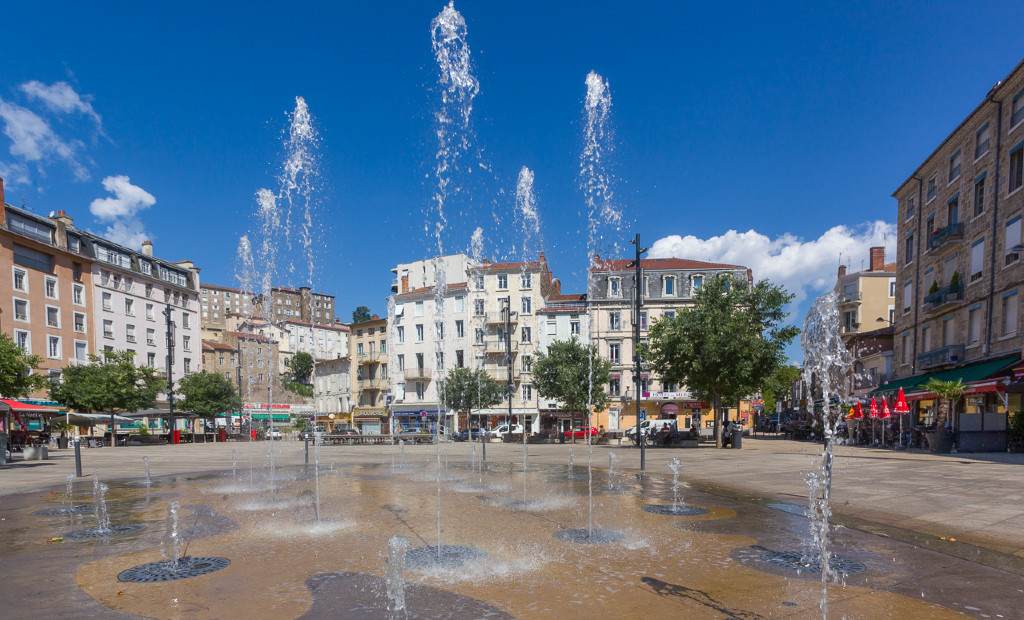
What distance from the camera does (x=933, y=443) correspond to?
22.0 metres

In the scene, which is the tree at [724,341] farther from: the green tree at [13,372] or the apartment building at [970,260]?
the green tree at [13,372]

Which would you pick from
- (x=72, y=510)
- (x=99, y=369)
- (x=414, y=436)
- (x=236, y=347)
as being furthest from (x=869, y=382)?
(x=236, y=347)

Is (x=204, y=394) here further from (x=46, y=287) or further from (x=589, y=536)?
(x=589, y=536)

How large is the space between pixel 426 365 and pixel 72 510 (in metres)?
46.9

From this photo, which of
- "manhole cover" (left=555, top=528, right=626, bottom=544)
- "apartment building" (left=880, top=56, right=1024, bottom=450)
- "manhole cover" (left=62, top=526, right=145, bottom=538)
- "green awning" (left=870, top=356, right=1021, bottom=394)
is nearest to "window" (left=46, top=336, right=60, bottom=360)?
"manhole cover" (left=62, top=526, right=145, bottom=538)

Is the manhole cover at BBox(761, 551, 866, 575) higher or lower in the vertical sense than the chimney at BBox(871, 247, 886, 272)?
lower

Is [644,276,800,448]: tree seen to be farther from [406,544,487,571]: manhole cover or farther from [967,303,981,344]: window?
[406,544,487,571]: manhole cover

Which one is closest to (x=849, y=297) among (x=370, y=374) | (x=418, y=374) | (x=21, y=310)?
(x=418, y=374)

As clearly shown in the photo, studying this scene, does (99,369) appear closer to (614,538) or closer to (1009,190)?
(614,538)

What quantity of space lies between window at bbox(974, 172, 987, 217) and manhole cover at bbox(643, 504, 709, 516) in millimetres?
26994

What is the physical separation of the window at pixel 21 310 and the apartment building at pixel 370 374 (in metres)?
28.2

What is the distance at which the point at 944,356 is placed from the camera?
28.4 meters

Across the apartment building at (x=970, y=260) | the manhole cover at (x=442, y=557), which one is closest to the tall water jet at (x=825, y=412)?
the manhole cover at (x=442, y=557)

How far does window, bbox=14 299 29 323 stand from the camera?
4022cm
